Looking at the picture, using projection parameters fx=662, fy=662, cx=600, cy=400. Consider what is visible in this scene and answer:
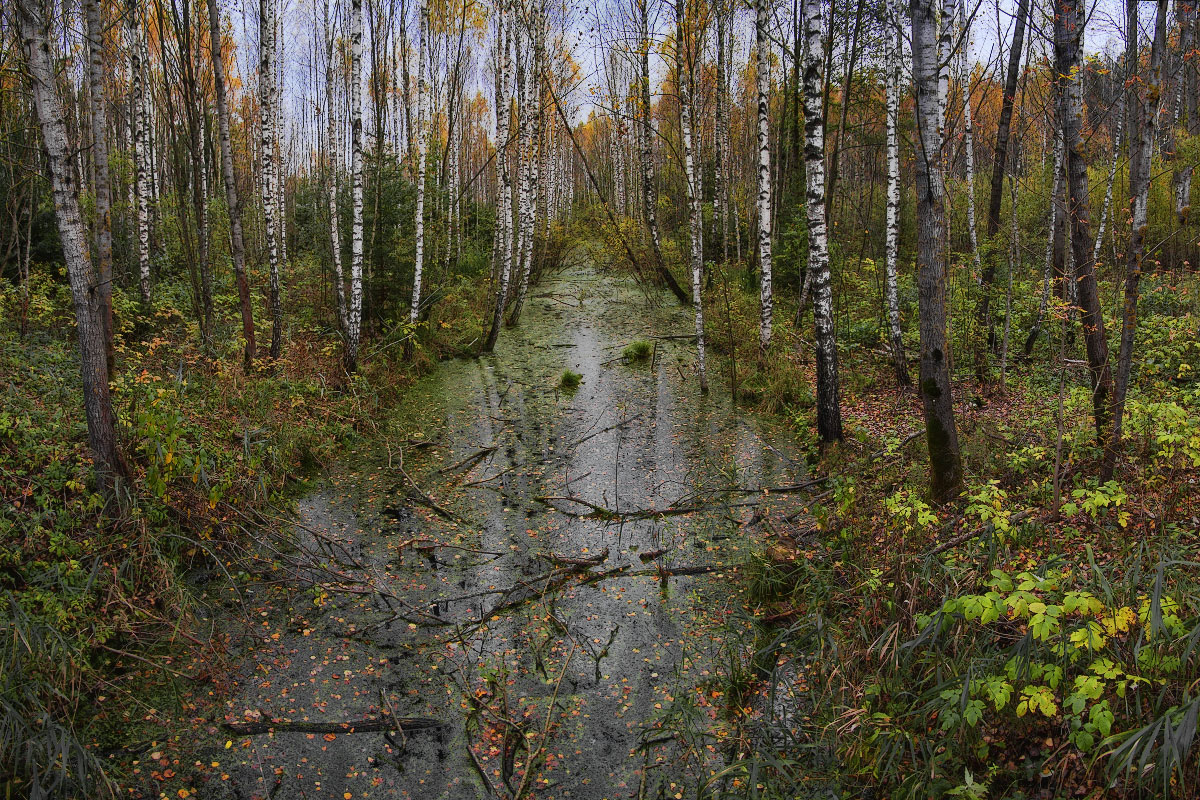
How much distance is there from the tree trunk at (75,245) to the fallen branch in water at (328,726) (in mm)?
2237

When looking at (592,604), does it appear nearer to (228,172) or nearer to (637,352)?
(228,172)

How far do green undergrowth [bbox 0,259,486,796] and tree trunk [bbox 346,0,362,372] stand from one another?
1012mm

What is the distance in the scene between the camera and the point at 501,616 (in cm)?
518

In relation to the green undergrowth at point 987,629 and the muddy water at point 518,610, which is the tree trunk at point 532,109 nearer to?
the muddy water at point 518,610

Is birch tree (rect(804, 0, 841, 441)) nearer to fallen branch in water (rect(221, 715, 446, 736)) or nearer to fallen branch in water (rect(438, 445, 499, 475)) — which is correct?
fallen branch in water (rect(438, 445, 499, 475))

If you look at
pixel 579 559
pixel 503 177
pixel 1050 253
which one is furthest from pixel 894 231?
pixel 503 177

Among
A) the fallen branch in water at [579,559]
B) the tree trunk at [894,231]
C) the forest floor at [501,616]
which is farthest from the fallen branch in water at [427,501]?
the tree trunk at [894,231]

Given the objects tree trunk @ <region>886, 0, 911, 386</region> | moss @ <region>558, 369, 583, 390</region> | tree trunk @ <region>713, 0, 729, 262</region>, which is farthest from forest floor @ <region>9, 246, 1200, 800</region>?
tree trunk @ <region>713, 0, 729, 262</region>

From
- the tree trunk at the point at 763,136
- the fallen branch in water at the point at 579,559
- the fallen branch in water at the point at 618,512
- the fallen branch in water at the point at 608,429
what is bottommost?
the fallen branch in water at the point at 579,559

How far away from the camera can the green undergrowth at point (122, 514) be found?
145 inches

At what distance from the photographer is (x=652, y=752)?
12.7ft

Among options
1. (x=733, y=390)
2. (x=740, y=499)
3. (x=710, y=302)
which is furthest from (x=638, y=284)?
(x=740, y=499)

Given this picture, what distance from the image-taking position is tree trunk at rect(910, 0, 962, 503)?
5164 mm

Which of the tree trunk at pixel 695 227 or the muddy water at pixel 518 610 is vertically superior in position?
the tree trunk at pixel 695 227
